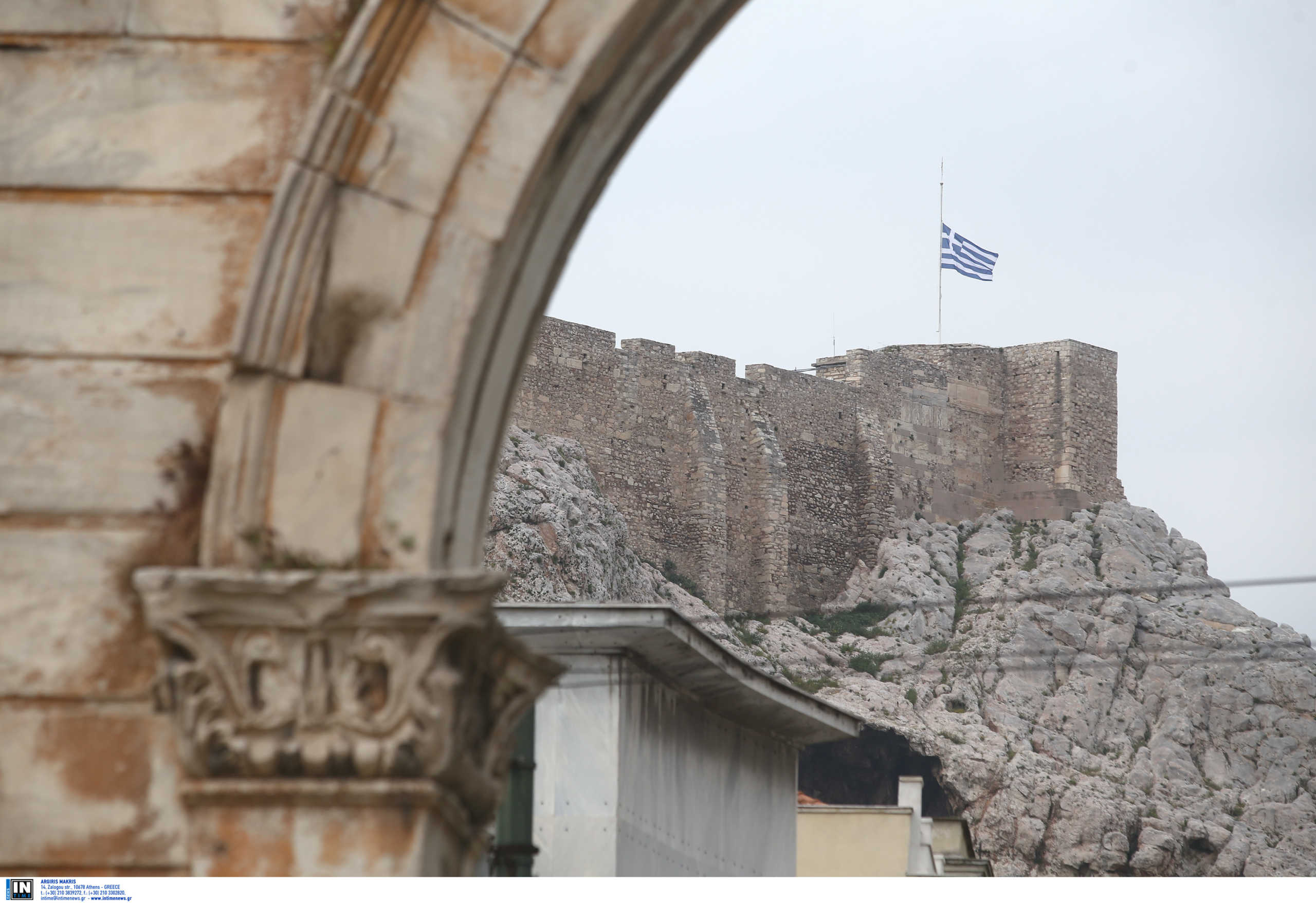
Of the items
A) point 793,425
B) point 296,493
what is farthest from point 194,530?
point 793,425

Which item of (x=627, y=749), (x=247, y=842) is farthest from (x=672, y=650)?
(x=247, y=842)

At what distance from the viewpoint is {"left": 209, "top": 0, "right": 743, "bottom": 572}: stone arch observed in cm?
294

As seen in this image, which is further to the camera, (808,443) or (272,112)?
(808,443)

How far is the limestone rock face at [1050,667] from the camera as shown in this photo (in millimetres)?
32031

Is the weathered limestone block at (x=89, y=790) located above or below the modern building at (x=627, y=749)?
above

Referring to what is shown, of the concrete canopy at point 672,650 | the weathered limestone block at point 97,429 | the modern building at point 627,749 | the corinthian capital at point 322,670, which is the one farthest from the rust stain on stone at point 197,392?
the modern building at point 627,749

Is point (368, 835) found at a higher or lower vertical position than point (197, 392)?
lower

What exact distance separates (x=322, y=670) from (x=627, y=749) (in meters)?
6.68

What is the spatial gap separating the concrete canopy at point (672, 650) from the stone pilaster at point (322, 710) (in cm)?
505

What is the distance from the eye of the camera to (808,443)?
130 ft

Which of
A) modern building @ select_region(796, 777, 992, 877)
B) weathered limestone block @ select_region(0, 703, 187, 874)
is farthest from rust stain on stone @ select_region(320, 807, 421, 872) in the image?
modern building @ select_region(796, 777, 992, 877)

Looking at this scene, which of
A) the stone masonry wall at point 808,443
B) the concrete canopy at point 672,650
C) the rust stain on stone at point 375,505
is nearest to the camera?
the rust stain on stone at point 375,505

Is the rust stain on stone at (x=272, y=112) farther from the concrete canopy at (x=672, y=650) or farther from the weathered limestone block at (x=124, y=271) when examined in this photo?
the concrete canopy at (x=672, y=650)

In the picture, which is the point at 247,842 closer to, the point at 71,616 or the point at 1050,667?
the point at 71,616
